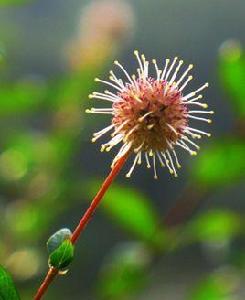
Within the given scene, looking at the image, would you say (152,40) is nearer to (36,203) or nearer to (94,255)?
(94,255)

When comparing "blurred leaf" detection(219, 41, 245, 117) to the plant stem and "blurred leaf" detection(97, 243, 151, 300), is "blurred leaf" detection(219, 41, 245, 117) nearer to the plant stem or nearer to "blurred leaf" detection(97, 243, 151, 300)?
"blurred leaf" detection(97, 243, 151, 300)

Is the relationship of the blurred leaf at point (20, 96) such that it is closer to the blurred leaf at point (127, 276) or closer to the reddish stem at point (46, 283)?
the blurred leaf at point (127, 276)

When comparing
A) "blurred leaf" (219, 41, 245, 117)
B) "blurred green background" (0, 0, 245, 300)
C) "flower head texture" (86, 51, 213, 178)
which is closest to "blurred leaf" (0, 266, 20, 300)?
"flower head texture" (86, 51, 213, 178)

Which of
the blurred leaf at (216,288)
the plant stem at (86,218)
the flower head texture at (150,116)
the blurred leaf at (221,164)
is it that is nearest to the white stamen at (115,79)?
the flower head texture at (150,116)

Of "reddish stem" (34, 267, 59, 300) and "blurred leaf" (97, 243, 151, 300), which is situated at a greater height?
"reddish stem" (34, 267, 59, 300)

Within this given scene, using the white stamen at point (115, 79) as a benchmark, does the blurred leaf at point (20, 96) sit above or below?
above

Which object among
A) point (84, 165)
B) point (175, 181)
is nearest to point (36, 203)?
point (84, 165)
